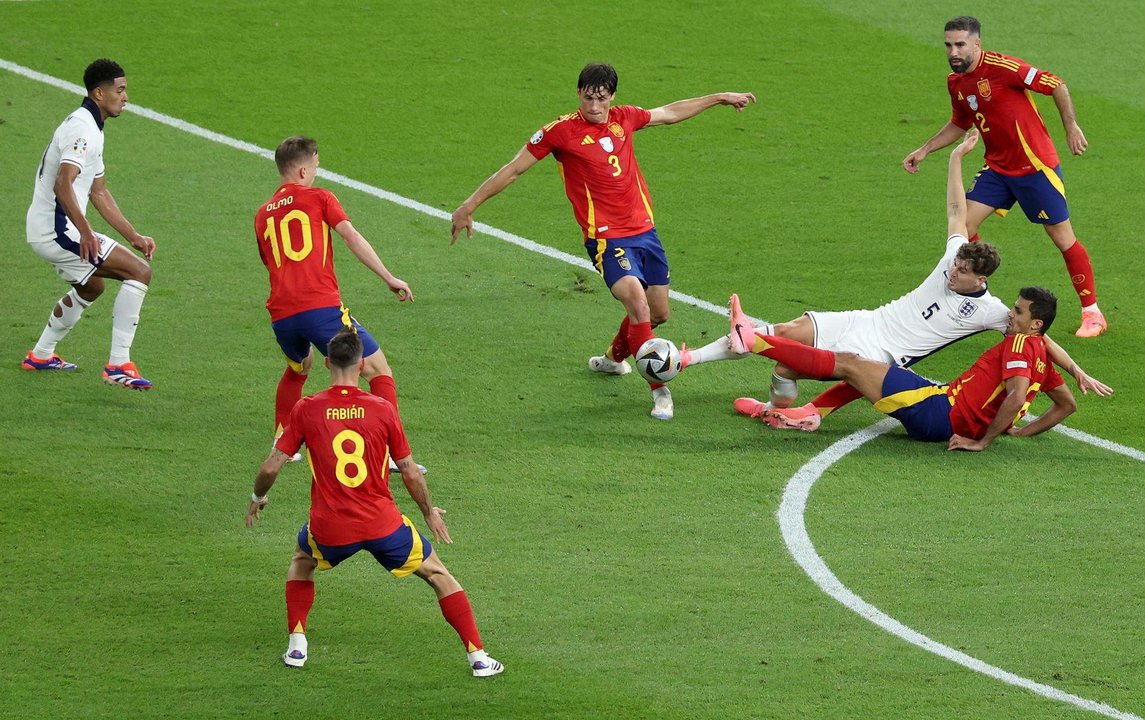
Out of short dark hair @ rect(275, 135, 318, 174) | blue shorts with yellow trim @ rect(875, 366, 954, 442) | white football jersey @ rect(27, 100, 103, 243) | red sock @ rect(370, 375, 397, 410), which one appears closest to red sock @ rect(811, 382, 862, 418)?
blue shorts with yellow trim @ rect(875, 366, 954, 442)

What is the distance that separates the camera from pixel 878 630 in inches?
298

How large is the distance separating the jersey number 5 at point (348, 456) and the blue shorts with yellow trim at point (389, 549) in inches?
11.6

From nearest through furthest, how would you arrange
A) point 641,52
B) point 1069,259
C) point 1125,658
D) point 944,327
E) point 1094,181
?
point 1125,658, point 944,327, point 1069,259, point 1094,181, point 641,52

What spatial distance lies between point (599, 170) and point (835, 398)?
219 cm

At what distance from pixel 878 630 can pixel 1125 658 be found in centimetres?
113

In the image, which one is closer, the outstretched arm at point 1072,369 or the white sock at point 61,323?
the outstretched arm at point 1072,369

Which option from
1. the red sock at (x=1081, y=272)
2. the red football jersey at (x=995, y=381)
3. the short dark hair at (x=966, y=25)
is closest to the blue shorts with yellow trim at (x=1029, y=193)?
the red sock at (x=1081, y=272)

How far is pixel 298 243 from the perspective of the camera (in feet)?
29.4

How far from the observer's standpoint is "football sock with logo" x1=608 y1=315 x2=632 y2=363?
10.8 meters

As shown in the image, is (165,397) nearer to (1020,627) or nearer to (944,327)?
(944,327)

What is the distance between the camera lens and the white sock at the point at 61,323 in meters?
10.8

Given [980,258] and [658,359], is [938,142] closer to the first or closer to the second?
[980,258]

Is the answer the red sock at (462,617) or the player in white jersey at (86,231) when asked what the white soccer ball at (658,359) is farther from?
the player in white jersey at (86,231)

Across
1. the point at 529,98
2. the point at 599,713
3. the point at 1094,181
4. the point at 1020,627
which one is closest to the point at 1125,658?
the point at 1020,627
